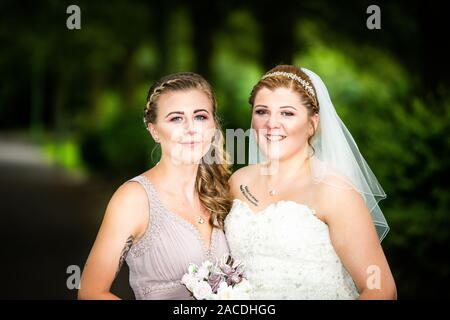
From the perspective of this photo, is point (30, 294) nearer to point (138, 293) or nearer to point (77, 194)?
point (138, 293)

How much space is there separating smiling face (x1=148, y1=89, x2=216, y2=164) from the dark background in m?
0.75

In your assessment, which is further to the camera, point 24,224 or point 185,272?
point 24,224

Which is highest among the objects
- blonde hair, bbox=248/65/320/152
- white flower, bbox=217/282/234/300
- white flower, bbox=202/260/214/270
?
blonde hair, bbox=248/65/320/152

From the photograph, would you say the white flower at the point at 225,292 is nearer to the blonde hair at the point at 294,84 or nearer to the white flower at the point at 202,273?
the white flower at the point at 202,273

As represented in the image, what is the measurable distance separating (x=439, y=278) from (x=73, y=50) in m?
24.5

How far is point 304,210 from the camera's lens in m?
3.60

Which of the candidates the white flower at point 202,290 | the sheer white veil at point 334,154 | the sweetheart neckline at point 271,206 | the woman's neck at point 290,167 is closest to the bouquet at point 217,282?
the white flower at point 202,290

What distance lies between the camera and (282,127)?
138 inches

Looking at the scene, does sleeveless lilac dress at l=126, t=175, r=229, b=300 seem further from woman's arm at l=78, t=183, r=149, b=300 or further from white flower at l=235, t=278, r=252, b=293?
white flower at l=235, t=278, r=252, b=293

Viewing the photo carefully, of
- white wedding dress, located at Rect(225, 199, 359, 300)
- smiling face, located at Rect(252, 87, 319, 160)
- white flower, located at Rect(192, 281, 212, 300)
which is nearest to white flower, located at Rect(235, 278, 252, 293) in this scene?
white flower, located at Rect(192, 281, 212, 300)

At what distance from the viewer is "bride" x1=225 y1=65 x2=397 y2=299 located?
11.2 ft
